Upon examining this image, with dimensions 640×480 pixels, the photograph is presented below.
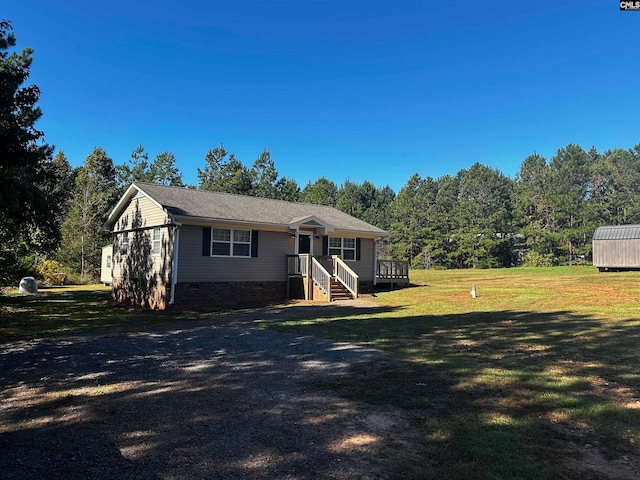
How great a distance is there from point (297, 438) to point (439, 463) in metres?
1.23

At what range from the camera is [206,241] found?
16.6 metres

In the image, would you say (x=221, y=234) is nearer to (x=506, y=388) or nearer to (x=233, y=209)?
(x=233, y=209)

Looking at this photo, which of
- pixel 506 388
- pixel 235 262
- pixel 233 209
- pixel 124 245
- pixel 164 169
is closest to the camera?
pixel 506 388

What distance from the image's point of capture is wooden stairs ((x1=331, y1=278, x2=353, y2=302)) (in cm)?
1738

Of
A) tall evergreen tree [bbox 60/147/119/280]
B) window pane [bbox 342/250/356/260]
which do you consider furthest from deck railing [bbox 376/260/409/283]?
tall evergreen tree [bbox 60/147/119/280]

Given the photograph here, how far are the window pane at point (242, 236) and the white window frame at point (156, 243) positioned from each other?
2.83 meters

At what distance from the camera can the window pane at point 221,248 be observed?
55.4 feet

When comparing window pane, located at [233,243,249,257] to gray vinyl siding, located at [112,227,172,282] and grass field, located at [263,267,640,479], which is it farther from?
grass field, located at [263,267,640,479]

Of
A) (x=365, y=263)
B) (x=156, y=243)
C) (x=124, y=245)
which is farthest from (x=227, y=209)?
(x=365, y=263)

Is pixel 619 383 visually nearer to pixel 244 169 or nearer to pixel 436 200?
pixel 436 200

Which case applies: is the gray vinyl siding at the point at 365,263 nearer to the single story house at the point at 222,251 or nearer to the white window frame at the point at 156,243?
the single story house at the point at 222,251

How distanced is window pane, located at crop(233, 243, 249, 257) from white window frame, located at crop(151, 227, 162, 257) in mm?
2830

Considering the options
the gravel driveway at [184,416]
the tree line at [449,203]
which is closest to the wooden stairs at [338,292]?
the gravel driveway at [184,416]

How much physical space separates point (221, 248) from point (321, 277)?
4102mm
